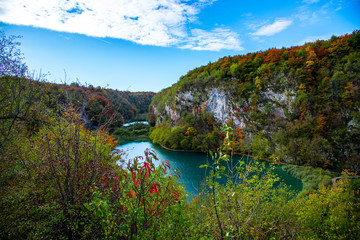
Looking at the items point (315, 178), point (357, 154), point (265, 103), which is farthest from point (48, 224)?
point (265, 103)

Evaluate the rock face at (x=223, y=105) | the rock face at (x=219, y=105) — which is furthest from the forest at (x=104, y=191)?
the rock face at (x=219, y=105)

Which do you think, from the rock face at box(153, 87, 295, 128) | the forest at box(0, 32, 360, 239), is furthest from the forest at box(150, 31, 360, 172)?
the forest at box(0, 32, 360, 239)

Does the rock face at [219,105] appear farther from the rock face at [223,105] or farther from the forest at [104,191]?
the forest at [104,191]

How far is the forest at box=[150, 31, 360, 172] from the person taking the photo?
21.3m

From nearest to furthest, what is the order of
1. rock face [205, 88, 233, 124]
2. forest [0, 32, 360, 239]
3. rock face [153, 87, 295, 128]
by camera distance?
forest [0, 32, 360, 239] → rock face [153, 87, 295, 128] → rock face [205, 88, 233, 124]

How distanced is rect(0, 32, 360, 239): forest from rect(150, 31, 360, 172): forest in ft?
42.2

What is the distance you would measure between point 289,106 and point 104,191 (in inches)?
1244

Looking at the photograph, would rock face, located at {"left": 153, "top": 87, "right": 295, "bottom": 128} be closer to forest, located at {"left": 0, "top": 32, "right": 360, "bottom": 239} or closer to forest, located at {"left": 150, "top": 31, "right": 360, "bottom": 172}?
forest, located at {"left": 150, "top": 31, "right": 360, "bottom": 172}

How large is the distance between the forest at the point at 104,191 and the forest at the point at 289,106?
12870 mm

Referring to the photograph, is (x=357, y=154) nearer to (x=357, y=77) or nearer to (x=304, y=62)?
(x=357, y=77)

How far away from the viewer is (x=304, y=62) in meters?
27.8

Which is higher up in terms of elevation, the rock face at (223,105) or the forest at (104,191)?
the rock face at (223,105)

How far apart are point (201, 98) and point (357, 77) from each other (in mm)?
25983

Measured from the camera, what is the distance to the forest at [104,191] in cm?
219
